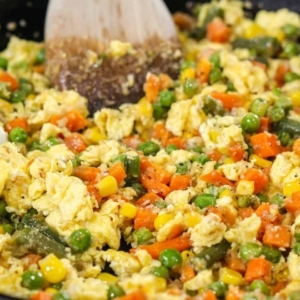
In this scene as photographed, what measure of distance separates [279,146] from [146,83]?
1117 millimetres

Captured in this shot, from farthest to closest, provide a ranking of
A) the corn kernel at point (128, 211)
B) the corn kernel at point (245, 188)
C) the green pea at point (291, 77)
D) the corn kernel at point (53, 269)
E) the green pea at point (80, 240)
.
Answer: the green pea at point (291, 77), the corn kernel at point (245, 188), the corn kernel at point (128, 211), the green pea at point (80, 240), the corn kernel at point (53, 269)

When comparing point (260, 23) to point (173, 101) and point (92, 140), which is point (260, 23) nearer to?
point (173, 101)

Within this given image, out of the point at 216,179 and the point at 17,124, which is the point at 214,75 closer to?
the point at 216,179

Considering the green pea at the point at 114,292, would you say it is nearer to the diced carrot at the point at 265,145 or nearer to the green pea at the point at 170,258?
the green pea at the point at 170,258

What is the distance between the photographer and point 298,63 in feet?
15.9

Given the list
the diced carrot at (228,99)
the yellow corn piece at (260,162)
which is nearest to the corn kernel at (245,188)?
the yellow corn piece at (260,162)

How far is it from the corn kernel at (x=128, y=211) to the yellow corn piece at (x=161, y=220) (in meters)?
0.15

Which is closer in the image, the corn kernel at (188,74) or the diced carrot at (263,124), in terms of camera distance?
the diced carrot at (263,124)

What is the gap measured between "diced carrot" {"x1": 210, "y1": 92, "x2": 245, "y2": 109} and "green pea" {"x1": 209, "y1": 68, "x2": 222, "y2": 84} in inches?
10.0

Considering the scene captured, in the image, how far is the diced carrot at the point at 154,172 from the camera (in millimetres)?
3674

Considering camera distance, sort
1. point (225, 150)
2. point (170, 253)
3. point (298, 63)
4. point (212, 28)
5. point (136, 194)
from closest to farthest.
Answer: point (170, 253)
point (136, 194)
point (225, 150)
point (298, 63)
point (212, 28)

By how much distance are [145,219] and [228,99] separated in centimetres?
128

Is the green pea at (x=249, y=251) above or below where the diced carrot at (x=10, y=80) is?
below

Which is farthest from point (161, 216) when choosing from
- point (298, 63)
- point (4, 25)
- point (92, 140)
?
point (4, 25)
